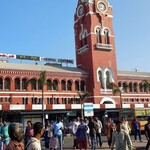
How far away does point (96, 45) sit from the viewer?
5616 cm

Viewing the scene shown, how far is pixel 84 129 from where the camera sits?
13.7 metres

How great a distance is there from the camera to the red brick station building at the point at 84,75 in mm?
47062

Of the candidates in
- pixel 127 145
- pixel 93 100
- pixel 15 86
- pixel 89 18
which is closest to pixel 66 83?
pixel 93 100

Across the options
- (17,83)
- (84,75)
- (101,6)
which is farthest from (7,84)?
(101,6)

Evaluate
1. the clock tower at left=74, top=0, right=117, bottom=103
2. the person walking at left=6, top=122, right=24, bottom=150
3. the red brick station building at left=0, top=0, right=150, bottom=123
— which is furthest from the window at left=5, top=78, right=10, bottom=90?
the person walking at left=6, top=122, right=24, bottom=150

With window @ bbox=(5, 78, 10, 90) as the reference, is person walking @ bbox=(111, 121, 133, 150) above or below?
below

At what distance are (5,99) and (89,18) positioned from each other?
75.5 feet

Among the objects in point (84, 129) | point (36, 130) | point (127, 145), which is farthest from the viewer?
point (84, 129)

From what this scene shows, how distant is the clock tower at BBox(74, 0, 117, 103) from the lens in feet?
180

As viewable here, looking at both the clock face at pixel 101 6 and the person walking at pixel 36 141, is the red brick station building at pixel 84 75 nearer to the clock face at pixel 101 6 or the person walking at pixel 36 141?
the clock face at pixel 101 6

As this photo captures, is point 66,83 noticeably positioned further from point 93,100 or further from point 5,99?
point 5,99

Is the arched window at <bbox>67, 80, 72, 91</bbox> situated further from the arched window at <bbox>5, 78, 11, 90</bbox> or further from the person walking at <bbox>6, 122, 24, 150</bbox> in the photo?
the person walking at <bbox>6, 122, 24, 150</bbox>

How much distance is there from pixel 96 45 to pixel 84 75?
6.35 meters

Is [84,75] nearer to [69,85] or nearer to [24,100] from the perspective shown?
[69,85]
